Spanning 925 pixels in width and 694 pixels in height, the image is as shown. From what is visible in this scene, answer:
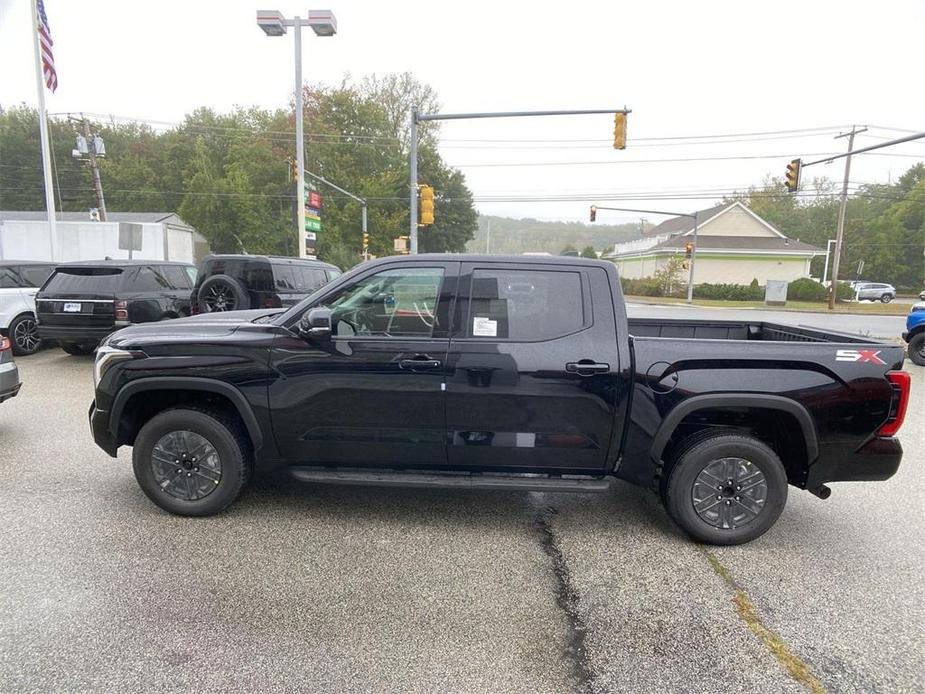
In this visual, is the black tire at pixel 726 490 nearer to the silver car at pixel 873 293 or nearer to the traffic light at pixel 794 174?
the traffic light at pixel 794 174

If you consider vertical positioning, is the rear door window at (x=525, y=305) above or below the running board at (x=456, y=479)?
above

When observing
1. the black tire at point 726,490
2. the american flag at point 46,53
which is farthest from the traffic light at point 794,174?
the american flag at point 46,53

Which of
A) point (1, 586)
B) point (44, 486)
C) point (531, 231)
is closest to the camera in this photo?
point (1, 586)

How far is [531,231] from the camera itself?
92062mm

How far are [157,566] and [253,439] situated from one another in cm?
93

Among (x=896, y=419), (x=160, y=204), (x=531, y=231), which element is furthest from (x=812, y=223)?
(x=896, y=419)

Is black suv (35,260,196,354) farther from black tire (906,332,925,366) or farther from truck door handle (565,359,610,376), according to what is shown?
black tire (906,332,925,366)

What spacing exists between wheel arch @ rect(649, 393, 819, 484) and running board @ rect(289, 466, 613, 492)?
19.7 inches

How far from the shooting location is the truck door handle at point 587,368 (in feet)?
11.8

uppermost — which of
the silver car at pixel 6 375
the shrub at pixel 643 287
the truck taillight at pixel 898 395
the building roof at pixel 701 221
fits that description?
the building roof at pixel 701 221

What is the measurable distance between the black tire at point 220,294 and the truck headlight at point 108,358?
5907 millimetres

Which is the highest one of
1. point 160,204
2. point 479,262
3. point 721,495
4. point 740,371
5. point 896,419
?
point 160,204

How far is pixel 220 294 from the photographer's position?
32.2 ft

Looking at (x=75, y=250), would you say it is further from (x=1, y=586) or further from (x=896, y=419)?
(x=896, y=419)
